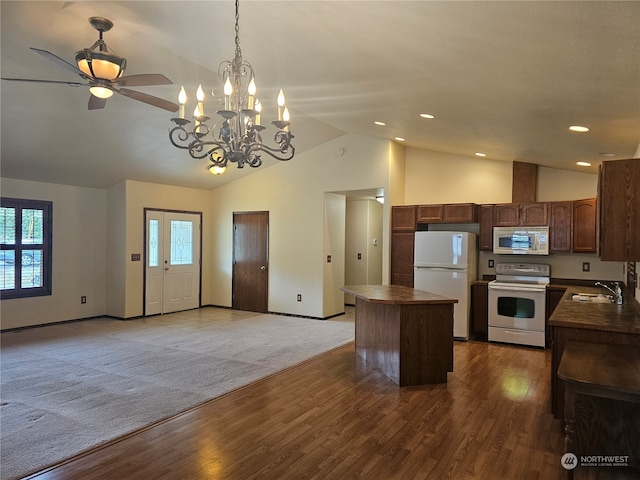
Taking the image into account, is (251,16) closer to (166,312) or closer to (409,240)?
(409,240)

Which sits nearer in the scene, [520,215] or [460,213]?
[520,215]

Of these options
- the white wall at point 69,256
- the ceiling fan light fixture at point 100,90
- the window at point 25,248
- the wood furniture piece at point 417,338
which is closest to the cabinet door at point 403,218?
the wood furniture piece at point 417,338

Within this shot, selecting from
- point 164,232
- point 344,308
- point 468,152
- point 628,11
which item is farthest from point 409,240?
point 628,11

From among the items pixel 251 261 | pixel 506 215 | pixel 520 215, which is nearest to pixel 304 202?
pixel 251 261

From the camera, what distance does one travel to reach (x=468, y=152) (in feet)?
20.5

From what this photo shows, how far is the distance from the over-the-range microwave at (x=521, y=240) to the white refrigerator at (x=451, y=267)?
1.16 ft

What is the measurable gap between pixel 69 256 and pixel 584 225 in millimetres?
7757

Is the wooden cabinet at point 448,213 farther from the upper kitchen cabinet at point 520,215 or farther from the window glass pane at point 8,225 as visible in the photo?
the window glass pane at point 8,225

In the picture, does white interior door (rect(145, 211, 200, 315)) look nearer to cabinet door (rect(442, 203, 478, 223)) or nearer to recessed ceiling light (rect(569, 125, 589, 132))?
cabinet door (rect(442, 203, 478, 223))

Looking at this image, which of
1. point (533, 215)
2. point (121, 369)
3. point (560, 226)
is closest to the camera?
point (121, 369)

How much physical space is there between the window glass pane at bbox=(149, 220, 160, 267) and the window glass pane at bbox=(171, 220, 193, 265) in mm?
345

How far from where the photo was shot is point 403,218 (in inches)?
267

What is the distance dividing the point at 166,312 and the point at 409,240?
4.68 metres

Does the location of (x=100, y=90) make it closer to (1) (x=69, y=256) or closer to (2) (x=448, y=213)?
(2) (x=448, y=213)
